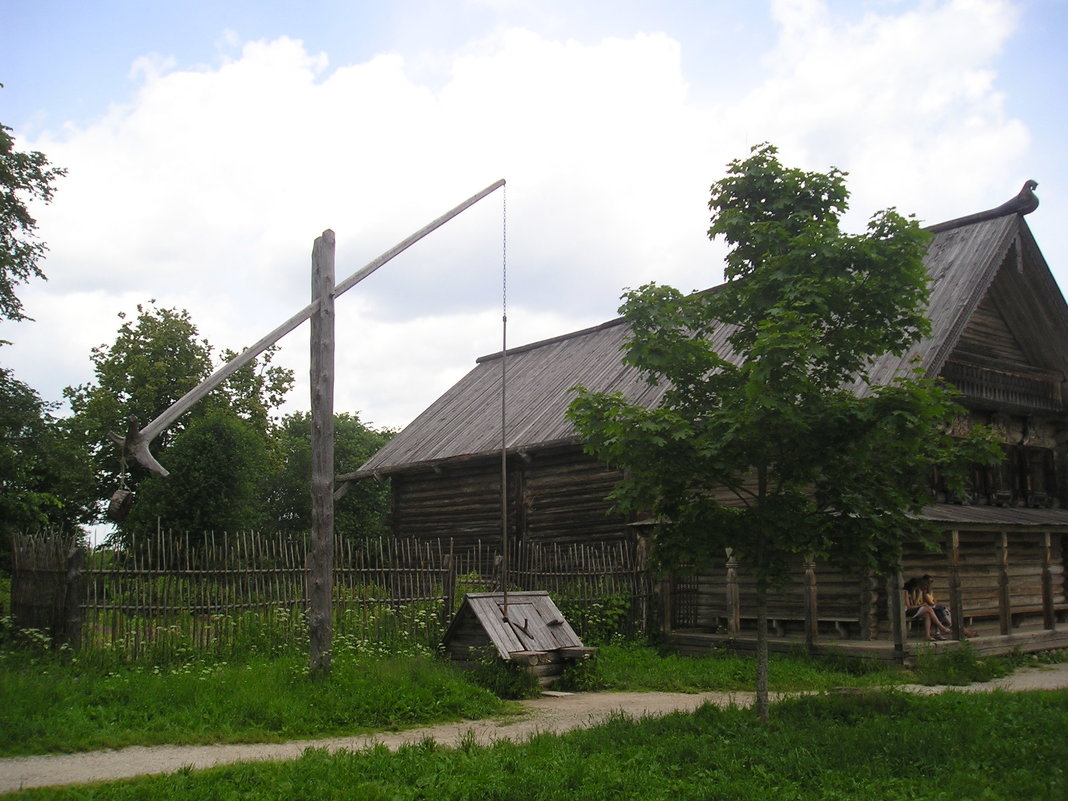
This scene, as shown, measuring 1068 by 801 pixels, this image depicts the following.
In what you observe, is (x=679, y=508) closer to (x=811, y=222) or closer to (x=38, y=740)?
(x=811, y=222)

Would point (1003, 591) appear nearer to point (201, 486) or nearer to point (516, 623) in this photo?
point (516, 623)

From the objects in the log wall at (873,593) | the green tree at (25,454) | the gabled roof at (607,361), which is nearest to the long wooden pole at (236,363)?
the gabled roof at (607,361)

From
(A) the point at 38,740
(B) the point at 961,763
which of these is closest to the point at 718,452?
(B) the point at 961,763

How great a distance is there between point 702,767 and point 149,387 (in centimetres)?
3349

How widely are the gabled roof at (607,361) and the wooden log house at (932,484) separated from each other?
0.05m

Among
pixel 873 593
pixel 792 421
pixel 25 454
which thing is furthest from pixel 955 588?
pixel 25 454

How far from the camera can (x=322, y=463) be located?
10.9m

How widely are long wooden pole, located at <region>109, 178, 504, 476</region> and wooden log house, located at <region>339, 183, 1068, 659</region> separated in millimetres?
4152

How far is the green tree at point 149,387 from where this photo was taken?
36.1m

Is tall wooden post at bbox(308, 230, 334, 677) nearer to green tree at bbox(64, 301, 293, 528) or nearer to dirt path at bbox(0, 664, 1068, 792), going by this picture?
dirt path at bbox(0, 664, 1068, 792)

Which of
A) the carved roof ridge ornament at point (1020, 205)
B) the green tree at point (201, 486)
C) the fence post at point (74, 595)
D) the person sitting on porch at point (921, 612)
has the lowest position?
the person sitting on porch at point (921, 612)

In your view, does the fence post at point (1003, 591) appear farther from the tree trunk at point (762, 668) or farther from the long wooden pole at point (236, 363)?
the long wooden pole at point (236, 363)

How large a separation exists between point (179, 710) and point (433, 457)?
15590mm

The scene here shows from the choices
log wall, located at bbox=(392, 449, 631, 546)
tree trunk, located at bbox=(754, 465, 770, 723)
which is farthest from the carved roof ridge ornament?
tree trunk, located at bbox=(754, 465, 770, 723)
